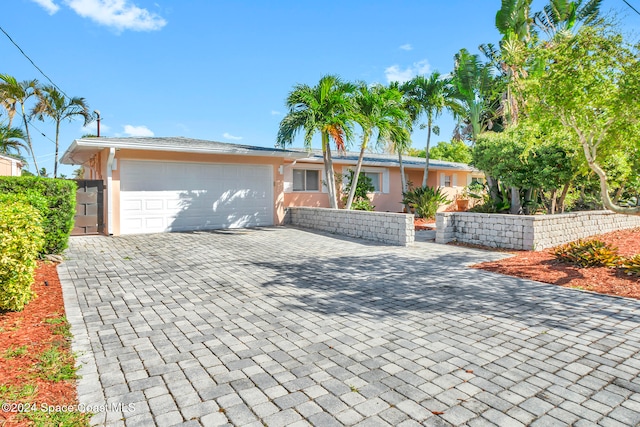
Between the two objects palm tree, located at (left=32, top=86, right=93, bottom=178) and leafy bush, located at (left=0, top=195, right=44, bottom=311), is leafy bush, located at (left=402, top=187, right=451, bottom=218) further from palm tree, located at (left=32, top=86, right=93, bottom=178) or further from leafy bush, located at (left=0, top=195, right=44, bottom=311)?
palm tree, located at (left=32, top=86, right=93, bottom=178)

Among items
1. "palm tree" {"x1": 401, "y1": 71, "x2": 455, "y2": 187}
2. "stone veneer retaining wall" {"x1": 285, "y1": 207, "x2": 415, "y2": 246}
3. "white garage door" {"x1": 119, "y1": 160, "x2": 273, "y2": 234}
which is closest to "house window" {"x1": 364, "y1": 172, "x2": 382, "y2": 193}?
"palm tree" {"x1": 401, "y1": 71, "x2": 455, "y2": 187}

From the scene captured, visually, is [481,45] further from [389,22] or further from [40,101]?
[40,101]

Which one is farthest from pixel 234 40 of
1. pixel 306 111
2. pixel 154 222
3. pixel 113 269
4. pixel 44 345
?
pixel 44 345

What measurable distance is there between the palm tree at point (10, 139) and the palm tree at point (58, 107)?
1295 millimetres

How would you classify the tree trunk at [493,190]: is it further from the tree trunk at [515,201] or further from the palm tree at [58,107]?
the palm tree at [58,107]

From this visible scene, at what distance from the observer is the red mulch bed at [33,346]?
2713mm

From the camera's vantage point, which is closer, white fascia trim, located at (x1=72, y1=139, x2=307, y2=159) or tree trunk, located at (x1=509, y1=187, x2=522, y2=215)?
white fascia trim, located at (x1=72, y1=139, x2=307, y2=159)

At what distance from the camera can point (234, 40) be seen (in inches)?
571

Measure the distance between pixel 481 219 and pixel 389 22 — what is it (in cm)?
781

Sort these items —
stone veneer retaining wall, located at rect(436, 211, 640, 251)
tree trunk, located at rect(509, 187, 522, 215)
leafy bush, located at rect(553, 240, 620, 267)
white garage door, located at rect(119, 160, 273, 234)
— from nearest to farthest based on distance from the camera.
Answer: leafy bush, located at rect(553, 240, 620, 267), stone veneer retaining wall, located at rect(436, 211, 640, 251), white garage door, located at rect(119, 160, 273, 234), tree trunk, located at rect(509, 187, 522, 215)

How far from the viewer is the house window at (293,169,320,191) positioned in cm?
1641

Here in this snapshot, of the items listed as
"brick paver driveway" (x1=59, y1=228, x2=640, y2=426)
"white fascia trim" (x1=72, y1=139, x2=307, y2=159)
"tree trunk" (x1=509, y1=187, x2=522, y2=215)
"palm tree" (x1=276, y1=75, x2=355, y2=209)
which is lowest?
"brick paver driveway" (x1=59, y1=228, x2=640, y2=426)

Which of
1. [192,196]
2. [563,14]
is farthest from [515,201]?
[192,196]

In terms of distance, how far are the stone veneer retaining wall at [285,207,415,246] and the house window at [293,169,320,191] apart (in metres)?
1.73
